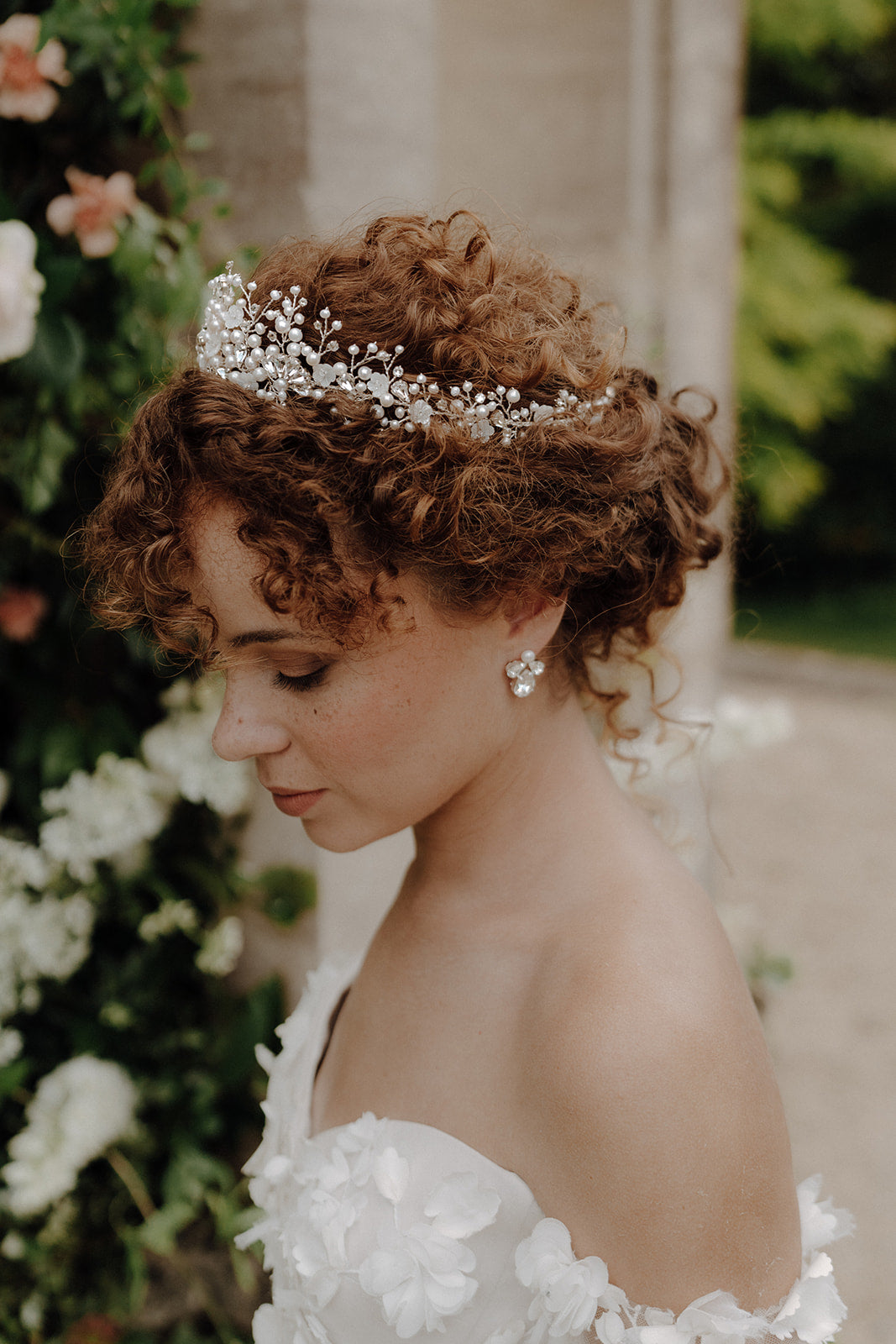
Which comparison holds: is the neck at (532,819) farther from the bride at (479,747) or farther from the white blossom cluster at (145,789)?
the white blossom cluster at (145,789)

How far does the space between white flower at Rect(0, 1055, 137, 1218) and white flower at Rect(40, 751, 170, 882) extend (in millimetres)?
381

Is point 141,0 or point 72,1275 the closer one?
point 141,0

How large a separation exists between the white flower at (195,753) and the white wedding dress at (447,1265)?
894 millimetres

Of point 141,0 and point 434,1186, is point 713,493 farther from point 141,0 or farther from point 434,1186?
point 141,0

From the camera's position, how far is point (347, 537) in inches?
42.4

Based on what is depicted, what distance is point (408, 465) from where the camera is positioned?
1051mm

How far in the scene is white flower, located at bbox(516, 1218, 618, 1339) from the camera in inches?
41.8

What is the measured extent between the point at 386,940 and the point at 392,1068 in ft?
0.60

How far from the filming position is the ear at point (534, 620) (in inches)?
46.7

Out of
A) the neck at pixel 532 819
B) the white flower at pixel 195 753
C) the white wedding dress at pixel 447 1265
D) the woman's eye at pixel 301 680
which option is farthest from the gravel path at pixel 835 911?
the white flower at pixel 195 753

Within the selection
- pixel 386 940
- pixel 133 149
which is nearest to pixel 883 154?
pixel 133 149

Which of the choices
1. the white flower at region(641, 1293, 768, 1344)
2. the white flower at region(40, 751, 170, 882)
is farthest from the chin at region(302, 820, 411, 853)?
the white flower at region(40, 751, 170, 882)

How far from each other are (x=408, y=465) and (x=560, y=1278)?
0.80m

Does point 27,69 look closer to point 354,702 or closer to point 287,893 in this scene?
point 354,702
